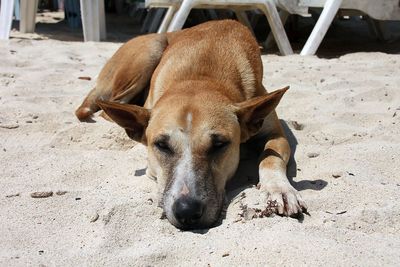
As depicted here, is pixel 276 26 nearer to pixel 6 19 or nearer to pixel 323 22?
pixel 323 22

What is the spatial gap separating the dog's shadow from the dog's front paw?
0.23 feet

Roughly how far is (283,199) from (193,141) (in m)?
0.55

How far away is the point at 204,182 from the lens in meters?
2.71

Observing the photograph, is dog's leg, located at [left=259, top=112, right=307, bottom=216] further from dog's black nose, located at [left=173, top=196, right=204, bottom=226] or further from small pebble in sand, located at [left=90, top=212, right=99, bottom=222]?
small pebble in sand, located at [left=90, top=212, right=99, bottom=222]

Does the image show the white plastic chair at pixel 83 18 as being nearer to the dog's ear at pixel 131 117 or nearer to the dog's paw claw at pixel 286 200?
the dog's ear at pixel 131 117

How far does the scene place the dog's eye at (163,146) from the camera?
2908 mm

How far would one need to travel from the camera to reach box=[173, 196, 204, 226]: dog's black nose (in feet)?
8.39

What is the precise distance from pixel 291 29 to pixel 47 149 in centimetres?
608

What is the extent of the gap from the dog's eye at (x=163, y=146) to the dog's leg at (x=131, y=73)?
1.56 meters

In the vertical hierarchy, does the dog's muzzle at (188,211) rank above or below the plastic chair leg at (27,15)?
above

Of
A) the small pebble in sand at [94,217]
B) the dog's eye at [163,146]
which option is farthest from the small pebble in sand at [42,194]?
the dog's eye at [163,146]

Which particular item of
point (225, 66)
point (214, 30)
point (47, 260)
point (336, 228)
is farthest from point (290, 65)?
point (47, 260)

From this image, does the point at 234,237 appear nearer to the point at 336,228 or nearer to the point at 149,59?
the point at 336,228

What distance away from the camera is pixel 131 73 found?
4.50m
